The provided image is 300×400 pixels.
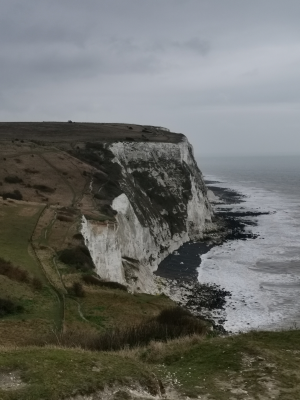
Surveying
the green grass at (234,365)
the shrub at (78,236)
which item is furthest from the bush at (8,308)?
the shrub at (78,236)

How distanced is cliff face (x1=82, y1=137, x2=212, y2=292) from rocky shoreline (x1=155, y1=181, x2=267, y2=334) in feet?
5.64

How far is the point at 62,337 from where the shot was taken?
1482 cm

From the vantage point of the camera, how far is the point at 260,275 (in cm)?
4397

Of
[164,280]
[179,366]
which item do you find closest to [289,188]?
[164,280]

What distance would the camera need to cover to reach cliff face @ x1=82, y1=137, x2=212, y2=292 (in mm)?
35250

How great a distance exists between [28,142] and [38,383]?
A: 61517mm

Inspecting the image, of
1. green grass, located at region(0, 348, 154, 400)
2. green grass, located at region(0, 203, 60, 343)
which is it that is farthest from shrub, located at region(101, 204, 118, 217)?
green grass, located at region(0, 348, 154, 400)

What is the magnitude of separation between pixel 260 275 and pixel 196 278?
263 inches

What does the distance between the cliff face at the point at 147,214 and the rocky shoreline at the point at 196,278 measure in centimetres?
172

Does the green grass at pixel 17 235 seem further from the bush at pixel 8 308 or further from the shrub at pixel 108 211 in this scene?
the shrub at pixel 108 211

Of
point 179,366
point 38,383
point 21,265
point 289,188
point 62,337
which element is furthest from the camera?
point 289,188

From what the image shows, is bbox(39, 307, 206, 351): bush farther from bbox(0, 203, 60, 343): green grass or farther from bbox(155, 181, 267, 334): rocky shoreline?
bbox(155, 181, 267, 334): rocky shoreline

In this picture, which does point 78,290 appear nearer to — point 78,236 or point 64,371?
point 78,236

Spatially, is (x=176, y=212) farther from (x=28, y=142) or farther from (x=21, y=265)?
(x=21, y=265)
